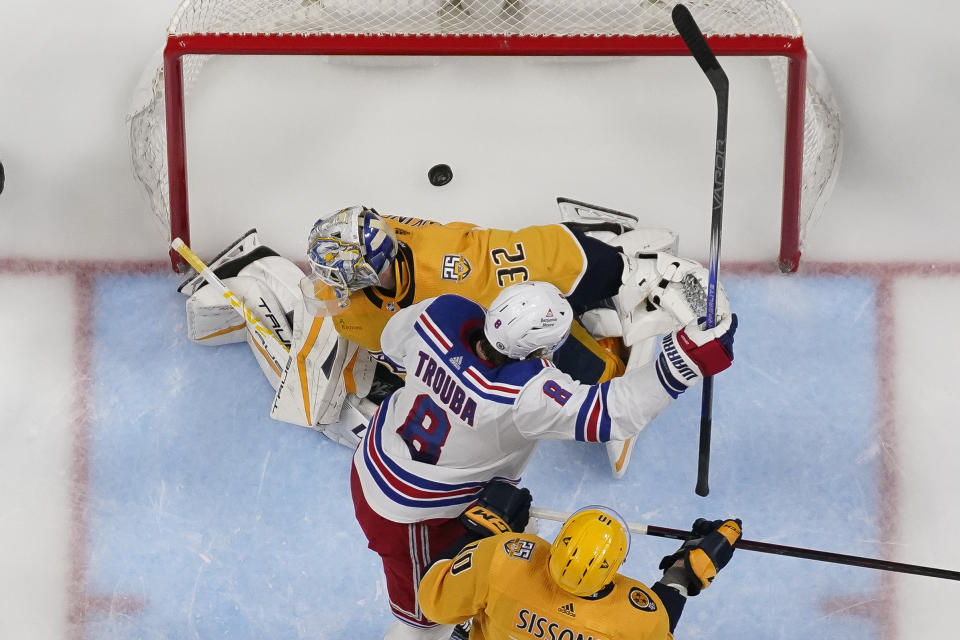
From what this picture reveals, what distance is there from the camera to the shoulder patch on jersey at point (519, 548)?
299 cm

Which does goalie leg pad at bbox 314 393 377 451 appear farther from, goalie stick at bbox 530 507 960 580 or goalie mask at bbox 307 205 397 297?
goalie stick at bbox 530 507 960 580

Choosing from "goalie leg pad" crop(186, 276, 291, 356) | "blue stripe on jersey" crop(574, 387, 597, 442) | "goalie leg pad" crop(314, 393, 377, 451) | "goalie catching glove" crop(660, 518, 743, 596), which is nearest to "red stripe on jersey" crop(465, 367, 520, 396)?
"blue stripe on jersey" crop(574, 387, 597, 442)

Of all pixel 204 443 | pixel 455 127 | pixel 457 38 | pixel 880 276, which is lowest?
pixel 204 443

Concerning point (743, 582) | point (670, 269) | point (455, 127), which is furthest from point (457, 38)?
point (743, 582)

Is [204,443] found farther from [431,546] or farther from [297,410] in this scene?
[431,546]

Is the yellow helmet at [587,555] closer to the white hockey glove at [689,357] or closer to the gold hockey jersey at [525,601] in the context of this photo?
the gold hockey jersey at [525,601]

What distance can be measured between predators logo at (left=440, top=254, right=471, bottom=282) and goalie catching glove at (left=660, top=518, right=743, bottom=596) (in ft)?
3.19

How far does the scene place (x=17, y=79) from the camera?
171 inches

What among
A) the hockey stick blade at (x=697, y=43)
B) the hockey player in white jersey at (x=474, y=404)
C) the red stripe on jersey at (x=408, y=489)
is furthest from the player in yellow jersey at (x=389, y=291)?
the hockey stick blade at (x=697, y=43)

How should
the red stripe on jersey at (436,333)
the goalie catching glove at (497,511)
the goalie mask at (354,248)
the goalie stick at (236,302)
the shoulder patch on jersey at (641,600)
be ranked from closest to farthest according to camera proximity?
the shoulder patch on jersey at (641,600)
the red stripe on jersey at (436,333)
the goalie catching glove at (497,511)
the goalie mask at (354,248)
the goalie stick at (236,302)

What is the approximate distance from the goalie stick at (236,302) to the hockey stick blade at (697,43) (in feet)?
5.40

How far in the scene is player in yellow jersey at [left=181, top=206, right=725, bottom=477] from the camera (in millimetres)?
3506

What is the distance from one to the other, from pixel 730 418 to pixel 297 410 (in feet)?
4.73

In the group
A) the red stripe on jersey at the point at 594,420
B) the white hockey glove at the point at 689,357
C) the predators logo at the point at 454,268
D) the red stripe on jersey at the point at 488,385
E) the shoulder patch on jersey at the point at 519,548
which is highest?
the white hockey glove at the point at 689,357
